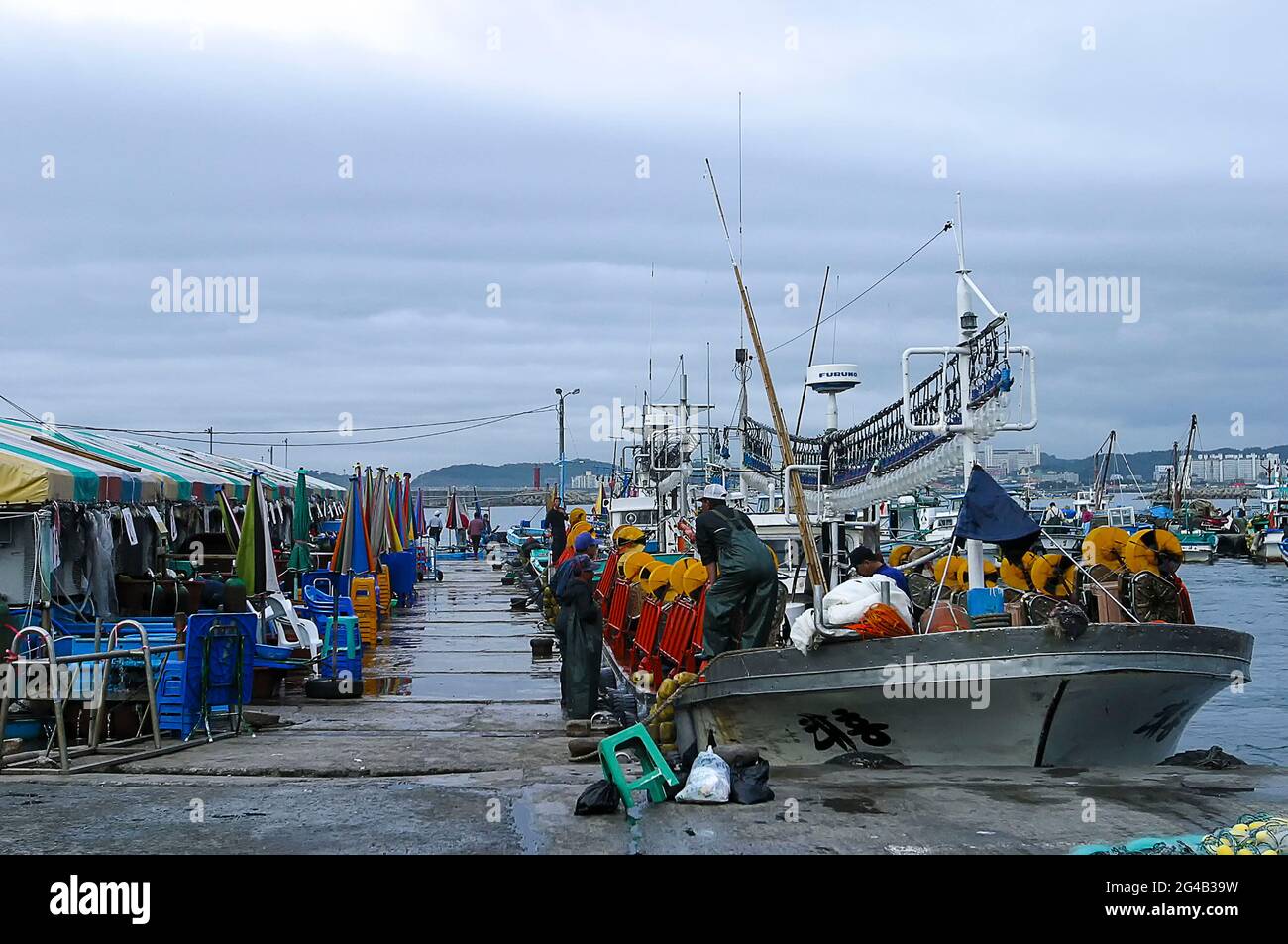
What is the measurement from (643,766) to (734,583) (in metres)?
3.83

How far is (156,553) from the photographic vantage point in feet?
51.4

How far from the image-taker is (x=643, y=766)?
24.1ft

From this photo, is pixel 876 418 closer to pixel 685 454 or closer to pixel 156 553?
pixel 685 454

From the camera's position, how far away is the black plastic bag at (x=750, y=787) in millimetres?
7258

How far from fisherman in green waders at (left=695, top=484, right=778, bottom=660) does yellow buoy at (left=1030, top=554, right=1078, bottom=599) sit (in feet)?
7.72

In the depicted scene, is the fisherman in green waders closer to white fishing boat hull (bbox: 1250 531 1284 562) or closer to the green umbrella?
the green umbrella

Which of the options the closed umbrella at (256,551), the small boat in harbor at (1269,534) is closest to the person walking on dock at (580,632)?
the closed umbrella at (256,551)

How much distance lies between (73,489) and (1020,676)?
793 cm

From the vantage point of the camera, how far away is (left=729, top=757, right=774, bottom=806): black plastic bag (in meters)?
7.26

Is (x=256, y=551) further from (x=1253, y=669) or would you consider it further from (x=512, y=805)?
(x=1253, y=669)

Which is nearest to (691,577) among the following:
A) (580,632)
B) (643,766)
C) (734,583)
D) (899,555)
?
(580,632)

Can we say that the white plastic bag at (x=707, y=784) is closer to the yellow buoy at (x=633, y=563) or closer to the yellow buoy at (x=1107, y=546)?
the yellow buoy at (x=1107, y=546)
